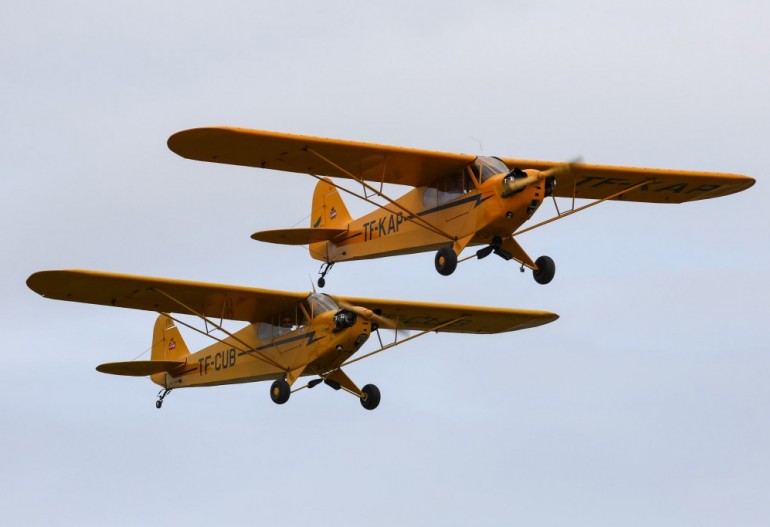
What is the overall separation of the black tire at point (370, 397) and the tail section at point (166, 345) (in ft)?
16.8

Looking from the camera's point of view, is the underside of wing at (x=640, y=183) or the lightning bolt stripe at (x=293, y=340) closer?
the lightning bolt stripe at (x=293, y=340)

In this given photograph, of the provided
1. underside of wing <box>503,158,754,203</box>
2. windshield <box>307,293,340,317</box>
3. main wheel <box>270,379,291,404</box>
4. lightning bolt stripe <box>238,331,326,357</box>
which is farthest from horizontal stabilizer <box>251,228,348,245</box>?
underside of wing <box>503,158,754,203</box>

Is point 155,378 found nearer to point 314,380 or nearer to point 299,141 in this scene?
point 314,380

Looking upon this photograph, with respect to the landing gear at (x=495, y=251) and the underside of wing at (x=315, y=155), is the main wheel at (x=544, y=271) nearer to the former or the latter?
the landing gear at (x=495, y=251)

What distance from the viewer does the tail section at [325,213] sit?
3741cm

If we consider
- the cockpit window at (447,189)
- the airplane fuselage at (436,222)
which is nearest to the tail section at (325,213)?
the airplane fuselage at (436,222)

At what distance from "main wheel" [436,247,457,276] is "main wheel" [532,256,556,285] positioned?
181 cm

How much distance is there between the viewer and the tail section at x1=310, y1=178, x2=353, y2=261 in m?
37.4

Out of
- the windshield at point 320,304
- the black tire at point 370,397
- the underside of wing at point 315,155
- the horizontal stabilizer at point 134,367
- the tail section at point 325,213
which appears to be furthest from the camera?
the tail section at point 325,213

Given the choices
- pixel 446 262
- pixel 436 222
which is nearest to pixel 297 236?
pixel 436 222

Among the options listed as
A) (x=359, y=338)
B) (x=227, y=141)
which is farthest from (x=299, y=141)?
(x=359, y=338)

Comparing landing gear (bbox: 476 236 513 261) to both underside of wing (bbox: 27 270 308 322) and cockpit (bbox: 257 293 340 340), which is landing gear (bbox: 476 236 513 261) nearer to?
cockpit (bbox: 257 293 340 340)

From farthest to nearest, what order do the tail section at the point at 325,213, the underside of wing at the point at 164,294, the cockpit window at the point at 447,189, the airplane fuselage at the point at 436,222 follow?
1. the tail section at the point at 325,213
2. the underside of wing at the point at 164,294
3. the cockpit window at the point at 447,189
4. the airplane fuselage at the point at 436,222

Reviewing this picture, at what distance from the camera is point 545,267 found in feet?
111
